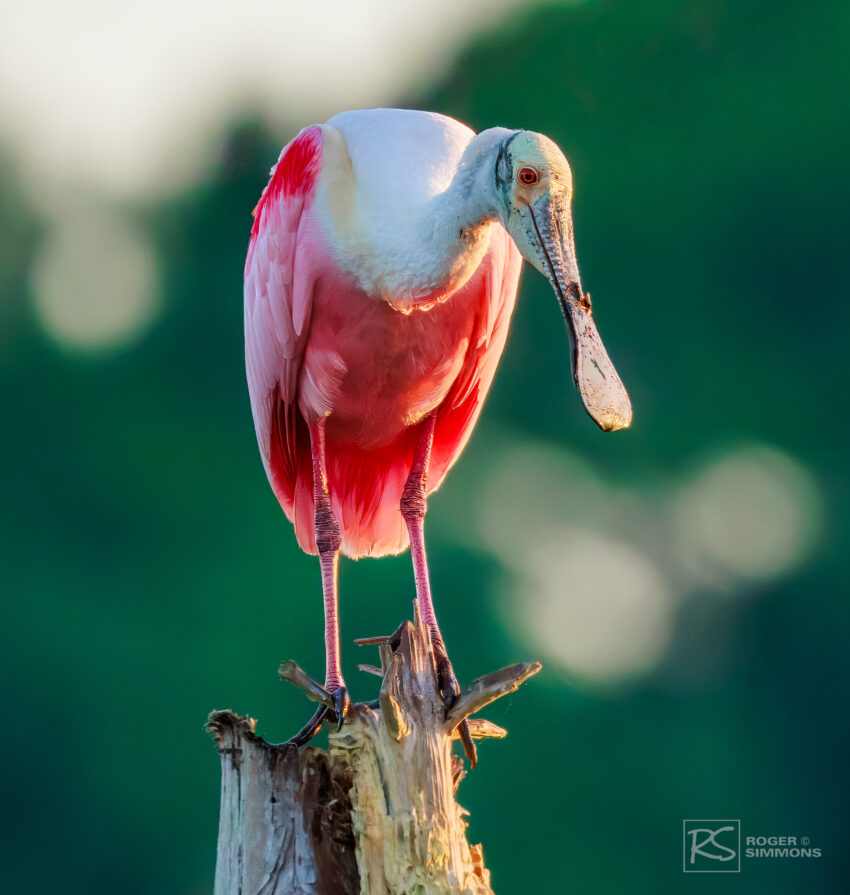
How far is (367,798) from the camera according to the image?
2506 millimetres

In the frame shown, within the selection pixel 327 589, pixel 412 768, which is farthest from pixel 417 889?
pixel 327 589

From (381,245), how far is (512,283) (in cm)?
47

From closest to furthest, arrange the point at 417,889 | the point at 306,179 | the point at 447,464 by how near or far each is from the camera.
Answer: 1. the point at 417,889
2. the point at 306,179
3. the point at 447,464

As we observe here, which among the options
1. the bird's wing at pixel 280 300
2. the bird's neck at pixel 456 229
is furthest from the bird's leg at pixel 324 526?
the bird's neck at pixel 456 229

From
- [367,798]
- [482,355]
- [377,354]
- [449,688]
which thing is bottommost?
[367,798]

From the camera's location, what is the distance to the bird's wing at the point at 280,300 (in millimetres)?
3045

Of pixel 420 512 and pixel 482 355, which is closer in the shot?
pixel 482 355

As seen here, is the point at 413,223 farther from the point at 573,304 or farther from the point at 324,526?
the point at 324,526

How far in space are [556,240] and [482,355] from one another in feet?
2.58

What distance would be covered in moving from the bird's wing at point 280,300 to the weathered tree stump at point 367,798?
82 centimetres

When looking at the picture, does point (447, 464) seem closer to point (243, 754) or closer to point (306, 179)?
point (306, 179)

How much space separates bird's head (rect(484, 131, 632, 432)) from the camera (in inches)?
96.1

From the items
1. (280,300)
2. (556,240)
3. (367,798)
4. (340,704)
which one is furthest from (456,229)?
(367,798)

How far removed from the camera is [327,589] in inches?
126
